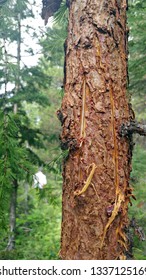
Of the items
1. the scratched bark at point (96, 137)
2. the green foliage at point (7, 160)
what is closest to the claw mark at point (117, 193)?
the scratched bark at point (96, 137)

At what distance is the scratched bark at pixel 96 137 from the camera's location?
1719 millimetres

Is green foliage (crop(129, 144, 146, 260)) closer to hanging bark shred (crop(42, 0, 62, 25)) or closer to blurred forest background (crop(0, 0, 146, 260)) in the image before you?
blurred forest background (crop(0, 0, 146, 260))

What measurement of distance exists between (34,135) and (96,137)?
6214 mm

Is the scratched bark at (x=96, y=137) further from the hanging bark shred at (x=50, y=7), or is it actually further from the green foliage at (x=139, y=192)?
the green foliage at (x=139, y=192)

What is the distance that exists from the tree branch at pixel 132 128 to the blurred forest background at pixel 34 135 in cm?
30

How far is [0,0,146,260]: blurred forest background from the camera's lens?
2029 mm

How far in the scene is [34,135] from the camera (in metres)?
7.86

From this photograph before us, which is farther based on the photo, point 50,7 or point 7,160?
point 50,7

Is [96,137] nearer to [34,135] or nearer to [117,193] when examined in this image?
[117,193]

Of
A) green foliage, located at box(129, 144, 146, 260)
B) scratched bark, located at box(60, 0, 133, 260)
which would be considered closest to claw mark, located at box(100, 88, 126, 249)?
scratched bark, located at box(60, 0, 133, 260)

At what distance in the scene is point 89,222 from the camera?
5.62 feet

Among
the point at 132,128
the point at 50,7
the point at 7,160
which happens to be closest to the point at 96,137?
the point at 132,128
